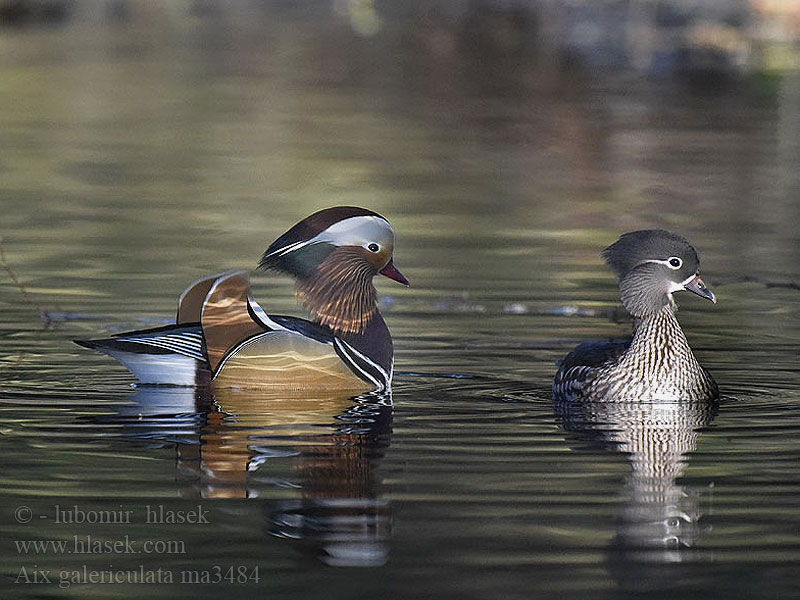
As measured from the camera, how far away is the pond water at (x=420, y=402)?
6.53 m

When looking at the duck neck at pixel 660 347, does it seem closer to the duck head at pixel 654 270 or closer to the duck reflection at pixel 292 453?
the duck head at pixel 654 270

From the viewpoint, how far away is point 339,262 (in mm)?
9773

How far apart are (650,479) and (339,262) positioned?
2568 millimetres

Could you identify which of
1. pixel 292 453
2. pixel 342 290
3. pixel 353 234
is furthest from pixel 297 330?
pixel 292 453

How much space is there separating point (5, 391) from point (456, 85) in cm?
2864

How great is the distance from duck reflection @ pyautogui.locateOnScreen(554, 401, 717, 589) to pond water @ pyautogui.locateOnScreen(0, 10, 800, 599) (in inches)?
0.7

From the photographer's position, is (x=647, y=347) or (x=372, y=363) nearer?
(x=372, y=363)

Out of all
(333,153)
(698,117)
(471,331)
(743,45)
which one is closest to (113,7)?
(743,45)

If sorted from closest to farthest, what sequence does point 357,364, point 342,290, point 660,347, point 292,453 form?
point 292,453, point 357,364, point 660,347, point 342,290

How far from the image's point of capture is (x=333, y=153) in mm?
24203

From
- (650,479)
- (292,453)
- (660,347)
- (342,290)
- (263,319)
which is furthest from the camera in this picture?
(342,290)

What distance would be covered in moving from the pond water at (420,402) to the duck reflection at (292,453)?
19 millimetres

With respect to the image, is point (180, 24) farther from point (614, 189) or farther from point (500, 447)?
point (500, 447)

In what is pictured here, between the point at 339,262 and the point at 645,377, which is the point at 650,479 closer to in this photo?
the point at 645,377
